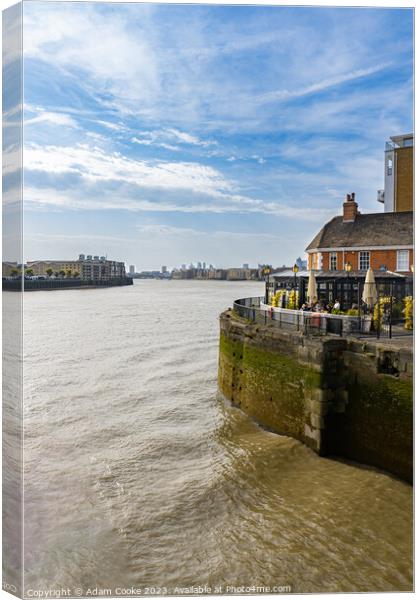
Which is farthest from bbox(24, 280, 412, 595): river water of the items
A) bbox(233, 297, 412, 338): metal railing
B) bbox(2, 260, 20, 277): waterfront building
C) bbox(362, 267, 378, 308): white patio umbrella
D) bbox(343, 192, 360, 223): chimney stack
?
bbox(343, 192, 360, 223): chimney stack

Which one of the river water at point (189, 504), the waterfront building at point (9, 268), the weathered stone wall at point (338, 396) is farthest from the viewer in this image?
the weathered stone wall at point (338, 396)

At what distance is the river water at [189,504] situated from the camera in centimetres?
541

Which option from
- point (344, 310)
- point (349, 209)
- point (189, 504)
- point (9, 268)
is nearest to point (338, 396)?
point (189, 504)

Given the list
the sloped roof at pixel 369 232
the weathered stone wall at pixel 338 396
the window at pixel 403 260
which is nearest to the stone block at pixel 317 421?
the weathered stone wall at pixel 338 396

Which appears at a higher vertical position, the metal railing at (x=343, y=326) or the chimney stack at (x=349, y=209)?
the chimney stack at (x=349, y=209)

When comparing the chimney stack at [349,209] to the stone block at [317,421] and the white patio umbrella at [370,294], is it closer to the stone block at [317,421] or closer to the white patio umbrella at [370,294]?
the white patio umbrella at [370,294]

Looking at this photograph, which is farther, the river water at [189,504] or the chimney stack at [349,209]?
the chimney stack at [349,209]

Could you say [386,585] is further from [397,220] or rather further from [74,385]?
[397,220]

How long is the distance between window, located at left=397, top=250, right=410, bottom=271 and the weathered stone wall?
12.2m

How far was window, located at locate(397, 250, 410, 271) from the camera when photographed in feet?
66.0

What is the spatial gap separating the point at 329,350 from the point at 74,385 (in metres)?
9.30

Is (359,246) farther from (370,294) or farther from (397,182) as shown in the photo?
(370,294)

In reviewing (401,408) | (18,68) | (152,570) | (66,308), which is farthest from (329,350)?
(66,308)

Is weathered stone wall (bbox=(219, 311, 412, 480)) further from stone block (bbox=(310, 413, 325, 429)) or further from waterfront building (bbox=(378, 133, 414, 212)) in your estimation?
waterfront building (bbox=(378, 133, 414, 212))
